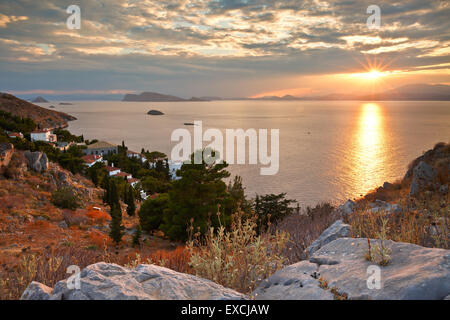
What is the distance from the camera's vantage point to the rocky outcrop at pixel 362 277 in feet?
7.54

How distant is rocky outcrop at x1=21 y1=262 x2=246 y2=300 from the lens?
90.5 inches

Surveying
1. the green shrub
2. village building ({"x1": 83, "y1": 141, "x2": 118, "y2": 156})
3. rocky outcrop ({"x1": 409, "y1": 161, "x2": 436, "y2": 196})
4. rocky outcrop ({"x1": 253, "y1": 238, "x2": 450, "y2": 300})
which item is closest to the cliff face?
village building ({"x1": 83, "y1": 141, "x2": 118, "y2": 156})

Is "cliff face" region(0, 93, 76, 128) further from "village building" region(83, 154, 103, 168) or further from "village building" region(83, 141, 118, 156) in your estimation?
"village building" region(83, 154, 103, 168)

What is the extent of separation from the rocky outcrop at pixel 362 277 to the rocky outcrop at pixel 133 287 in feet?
1.69

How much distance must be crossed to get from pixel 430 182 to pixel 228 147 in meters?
60.3

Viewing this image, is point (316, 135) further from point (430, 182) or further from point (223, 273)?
point (223, 273)

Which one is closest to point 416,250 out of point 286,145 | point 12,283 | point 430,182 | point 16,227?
point 12,283

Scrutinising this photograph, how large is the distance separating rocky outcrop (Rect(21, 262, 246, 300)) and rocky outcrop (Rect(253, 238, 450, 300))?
515 millimetres

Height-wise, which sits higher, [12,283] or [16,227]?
[12,283]

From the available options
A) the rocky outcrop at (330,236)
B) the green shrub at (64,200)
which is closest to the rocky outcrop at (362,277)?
the rocky outcrop at (330,236)

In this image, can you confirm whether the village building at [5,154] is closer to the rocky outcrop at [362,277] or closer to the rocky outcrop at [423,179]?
the rocky outcrop at [362,277]

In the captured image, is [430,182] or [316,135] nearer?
[430,182]

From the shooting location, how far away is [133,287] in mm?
2482

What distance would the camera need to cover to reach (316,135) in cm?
9562
